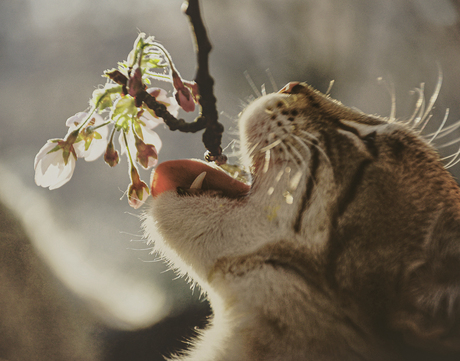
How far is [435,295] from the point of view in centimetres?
50

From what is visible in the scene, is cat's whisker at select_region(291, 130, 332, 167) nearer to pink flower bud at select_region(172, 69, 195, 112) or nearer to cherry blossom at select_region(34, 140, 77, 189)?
pink flower bud at select_region(172, 69, 195, 112)

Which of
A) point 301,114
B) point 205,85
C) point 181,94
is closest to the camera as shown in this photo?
point 205,85

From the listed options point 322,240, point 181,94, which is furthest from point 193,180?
point 322,240

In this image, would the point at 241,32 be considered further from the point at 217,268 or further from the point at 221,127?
the point at 217,268

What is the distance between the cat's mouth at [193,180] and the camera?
0.75 m

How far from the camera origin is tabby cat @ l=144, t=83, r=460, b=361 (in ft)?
1.75

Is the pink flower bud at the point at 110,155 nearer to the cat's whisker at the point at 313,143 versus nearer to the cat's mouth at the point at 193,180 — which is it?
the cat's mouth at the point at 193,180

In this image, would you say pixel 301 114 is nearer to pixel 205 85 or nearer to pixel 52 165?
Result: pixel 205 85

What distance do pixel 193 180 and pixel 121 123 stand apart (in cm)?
24

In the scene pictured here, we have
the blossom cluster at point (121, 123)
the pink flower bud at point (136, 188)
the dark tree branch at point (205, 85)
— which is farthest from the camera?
the pink flower bud at point (136, 188)

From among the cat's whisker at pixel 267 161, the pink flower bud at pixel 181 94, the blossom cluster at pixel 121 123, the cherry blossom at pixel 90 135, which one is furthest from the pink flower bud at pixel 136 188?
the cat's whisker at pixel 267 161

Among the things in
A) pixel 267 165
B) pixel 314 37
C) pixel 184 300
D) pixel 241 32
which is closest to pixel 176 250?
pixel 267 165

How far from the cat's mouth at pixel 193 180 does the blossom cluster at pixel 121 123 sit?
0.06m

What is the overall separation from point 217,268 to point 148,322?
1053 millimetres
